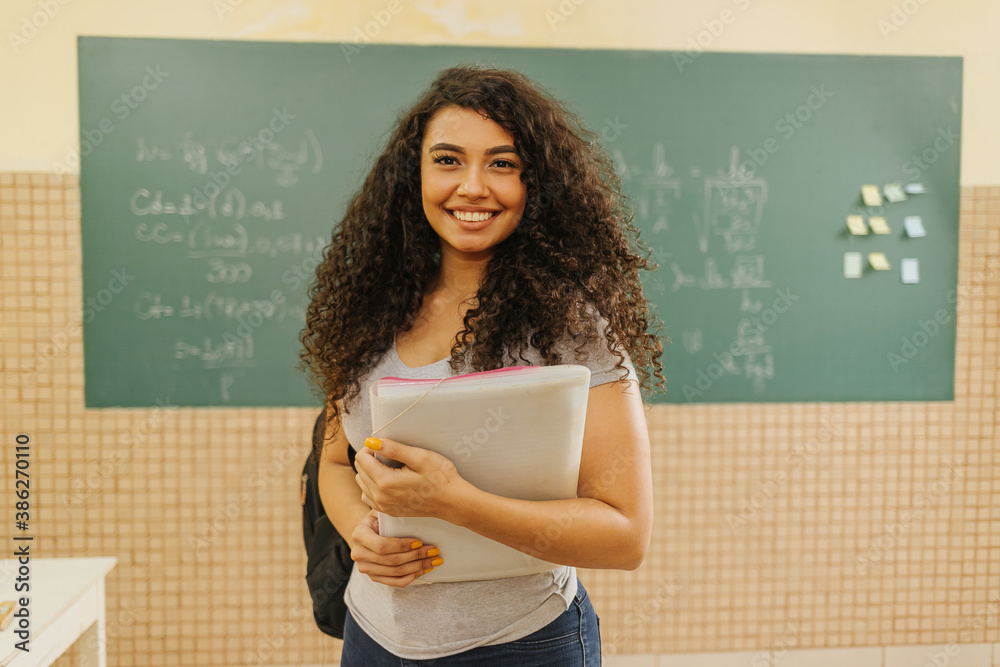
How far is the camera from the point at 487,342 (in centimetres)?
84

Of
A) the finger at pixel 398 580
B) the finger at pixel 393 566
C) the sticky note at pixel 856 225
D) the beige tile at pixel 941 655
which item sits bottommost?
the beige tile at pixel 941 655

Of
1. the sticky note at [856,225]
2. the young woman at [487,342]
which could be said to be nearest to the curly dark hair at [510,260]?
the young woman at [487,342]

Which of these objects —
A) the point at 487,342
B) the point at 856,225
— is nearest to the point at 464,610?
the point at 487,342

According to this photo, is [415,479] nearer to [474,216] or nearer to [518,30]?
[474,216]

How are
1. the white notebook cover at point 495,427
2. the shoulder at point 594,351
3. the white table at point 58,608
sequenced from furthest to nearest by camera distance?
1. the white table at point 58,608
2. the shoulder at point 594,351
3. the white notebook cover at point 495,427

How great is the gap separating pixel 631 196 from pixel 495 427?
1.64 metres

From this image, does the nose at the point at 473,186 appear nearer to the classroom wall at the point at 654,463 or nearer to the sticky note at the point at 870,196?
the classroom wall at the point at 654,463

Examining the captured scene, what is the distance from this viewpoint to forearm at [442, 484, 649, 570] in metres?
0.71

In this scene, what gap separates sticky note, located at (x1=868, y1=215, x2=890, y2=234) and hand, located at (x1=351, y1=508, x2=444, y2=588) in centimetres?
207

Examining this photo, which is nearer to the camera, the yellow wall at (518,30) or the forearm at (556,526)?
the forearm at (556,526)

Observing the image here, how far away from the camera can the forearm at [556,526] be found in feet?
2.32

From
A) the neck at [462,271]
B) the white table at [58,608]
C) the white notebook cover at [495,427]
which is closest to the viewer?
the white notebook cover at [495,427]

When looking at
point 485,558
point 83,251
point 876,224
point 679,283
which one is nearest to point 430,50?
point 679,283

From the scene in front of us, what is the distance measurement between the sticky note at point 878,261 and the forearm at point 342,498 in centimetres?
199
